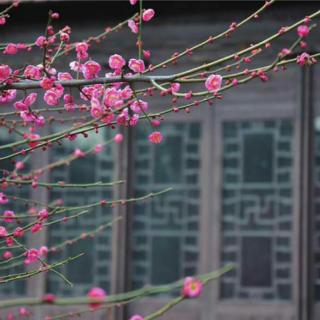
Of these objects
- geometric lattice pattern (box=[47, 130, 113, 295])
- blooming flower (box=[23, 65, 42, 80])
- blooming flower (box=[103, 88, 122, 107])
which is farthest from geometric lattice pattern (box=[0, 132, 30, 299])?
blooming flower (box=[103, 88, 122, 107])

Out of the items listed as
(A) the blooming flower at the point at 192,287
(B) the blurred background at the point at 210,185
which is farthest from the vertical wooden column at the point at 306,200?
(A) the blooming flower at the point at 192,287

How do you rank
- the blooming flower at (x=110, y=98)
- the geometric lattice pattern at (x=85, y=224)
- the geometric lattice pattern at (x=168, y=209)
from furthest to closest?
the geometric lattice pattern at (x=85, y=224)
the geometric lattice pattern at (x=168, y=209)
the blooming flower at (x=110, y=98)

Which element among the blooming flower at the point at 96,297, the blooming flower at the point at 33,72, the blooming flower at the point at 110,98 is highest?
the blooming flower at the point at 33,72

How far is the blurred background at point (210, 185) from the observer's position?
529 cm

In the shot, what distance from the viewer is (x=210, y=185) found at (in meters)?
5.48

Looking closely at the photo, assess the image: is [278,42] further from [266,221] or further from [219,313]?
[219,313]

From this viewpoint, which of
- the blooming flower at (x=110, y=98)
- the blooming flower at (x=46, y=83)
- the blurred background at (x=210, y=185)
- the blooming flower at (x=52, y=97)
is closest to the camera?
the blooming flower at (x=46, y=83)

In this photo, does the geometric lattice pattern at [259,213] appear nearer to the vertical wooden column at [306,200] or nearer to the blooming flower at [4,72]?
the vertical wooden column at [306,200]

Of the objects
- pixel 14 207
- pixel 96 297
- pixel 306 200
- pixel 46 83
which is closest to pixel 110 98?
pixel 46 83

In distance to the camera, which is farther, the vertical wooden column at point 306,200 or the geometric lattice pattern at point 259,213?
the geometric lattice pattern at point 259,213

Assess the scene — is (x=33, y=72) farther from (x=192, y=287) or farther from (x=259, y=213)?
(x=259, y=213)

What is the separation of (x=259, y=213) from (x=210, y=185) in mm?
350

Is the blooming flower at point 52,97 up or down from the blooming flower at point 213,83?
down

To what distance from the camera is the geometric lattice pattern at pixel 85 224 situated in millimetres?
5652
